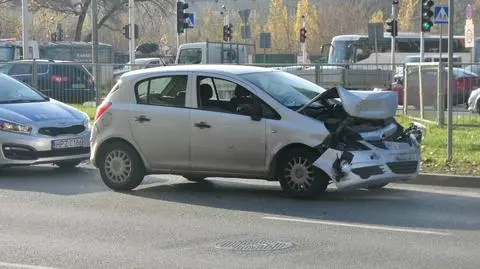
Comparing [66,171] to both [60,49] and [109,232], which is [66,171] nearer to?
[109,232]

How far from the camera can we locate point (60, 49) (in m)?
40.0

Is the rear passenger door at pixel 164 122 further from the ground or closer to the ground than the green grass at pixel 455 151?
further from the ground

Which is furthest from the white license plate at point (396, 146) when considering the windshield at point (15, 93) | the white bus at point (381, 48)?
the white bus at point (381, 48)

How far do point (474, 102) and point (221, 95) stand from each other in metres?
7.83

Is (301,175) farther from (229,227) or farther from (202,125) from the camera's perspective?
(229,227)

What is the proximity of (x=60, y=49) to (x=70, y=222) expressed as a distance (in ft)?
109

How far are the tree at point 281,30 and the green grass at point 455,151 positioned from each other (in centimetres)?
5357

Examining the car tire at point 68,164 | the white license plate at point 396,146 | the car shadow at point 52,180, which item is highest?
the white license plate at point 396,146

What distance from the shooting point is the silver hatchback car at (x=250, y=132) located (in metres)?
8.97

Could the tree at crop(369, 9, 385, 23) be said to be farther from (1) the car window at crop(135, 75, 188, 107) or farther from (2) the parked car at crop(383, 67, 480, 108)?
(1) the car window at crop(135, 75, 188, 107)

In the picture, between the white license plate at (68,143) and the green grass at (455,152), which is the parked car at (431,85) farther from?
the white license plate at (68,143)

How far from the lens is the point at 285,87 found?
9.70 metres

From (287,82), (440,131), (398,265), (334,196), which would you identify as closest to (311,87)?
(287,82)

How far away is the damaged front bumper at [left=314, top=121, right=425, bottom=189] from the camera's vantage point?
8.82 metres
